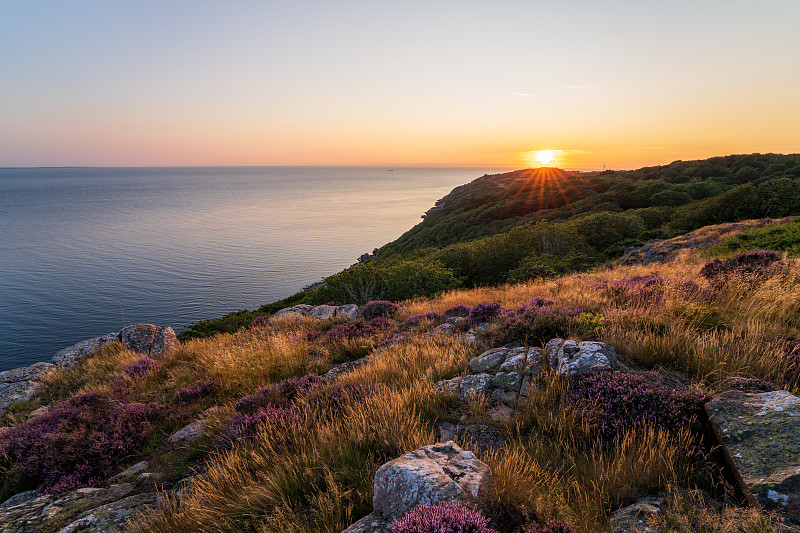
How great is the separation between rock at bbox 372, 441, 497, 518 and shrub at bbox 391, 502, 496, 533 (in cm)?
28

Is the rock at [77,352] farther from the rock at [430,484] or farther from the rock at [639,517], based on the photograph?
the rock at [639,517]

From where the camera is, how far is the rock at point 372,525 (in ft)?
8.91

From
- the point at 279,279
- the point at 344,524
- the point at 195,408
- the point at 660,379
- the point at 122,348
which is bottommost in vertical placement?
the point at 279,279

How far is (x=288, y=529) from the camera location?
2.99 meters

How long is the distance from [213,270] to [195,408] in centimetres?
4888

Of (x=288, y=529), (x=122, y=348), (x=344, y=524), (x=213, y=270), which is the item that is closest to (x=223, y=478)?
(x=288, y=529)

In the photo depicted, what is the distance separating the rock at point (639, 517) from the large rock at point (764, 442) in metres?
0.74

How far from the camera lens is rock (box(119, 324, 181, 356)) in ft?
44.5

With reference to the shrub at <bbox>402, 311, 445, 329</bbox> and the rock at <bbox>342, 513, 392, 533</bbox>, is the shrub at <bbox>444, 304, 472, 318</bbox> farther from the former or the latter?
the rock at <bbox>342, 513, 392, 533</bbox>

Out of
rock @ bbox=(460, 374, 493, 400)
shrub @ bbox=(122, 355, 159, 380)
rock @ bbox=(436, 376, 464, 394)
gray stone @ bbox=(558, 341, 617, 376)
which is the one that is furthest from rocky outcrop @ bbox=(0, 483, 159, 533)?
gray stone @ bbox=(558, 341, 617, 376)

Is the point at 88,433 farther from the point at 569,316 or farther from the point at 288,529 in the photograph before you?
the point at 569,316

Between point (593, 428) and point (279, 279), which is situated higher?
point (593, 428)

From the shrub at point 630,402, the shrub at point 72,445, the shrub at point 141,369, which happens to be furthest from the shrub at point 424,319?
the shrub at point 141,369

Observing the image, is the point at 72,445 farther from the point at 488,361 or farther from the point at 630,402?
the point at 630,402
